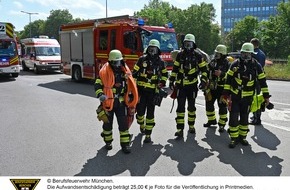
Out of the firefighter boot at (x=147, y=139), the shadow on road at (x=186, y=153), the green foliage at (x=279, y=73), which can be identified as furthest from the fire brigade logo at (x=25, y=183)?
the green foliage at (x=279, y=73)

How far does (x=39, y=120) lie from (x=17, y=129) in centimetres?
87

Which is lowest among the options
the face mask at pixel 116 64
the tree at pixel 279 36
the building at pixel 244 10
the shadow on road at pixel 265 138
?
the shadow on road at pixel 265 138

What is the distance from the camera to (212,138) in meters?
5.96

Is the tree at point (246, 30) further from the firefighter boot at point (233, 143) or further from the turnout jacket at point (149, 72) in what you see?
the firefighter boot at point (233, 143)

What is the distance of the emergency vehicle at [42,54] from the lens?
792 inches

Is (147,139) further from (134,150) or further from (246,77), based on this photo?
(246,77)

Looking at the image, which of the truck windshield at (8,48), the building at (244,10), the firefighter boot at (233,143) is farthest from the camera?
the building at (244,10)

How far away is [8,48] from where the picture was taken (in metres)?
16.5

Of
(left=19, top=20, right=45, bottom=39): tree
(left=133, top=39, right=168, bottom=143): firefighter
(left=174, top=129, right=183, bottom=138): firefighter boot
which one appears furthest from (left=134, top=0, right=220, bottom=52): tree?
(left=174, top=129, right=183, bottom=138): firefighter boot

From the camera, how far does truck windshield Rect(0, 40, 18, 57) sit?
16250 millimetres

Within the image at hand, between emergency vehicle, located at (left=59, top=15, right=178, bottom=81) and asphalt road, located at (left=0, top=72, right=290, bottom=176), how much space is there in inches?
162

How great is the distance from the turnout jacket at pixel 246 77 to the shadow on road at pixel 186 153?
1.18 meters

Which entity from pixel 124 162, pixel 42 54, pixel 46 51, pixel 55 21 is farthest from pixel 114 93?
pixel 55 21

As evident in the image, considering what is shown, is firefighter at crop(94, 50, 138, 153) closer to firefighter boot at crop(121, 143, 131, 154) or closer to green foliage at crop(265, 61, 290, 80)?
firefighter boot at crop(121, 143, 131, 154)
